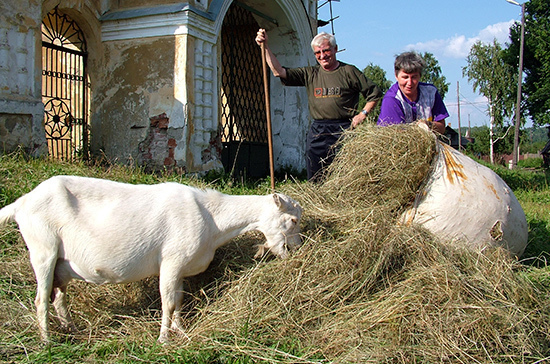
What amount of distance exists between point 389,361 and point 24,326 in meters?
1.99

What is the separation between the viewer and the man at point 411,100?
3.96m

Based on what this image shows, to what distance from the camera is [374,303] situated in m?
2.73

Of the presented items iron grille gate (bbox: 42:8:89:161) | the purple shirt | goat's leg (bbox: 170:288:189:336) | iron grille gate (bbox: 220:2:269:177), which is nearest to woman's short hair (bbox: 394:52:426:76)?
the purple shirt

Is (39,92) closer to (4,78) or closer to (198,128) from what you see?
(4,78)

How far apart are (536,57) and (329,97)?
2699cm

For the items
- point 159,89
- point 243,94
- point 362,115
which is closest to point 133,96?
point 159,89

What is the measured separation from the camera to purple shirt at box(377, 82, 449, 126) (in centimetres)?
404

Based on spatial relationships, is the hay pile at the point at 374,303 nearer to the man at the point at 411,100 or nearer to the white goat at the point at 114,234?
the white goat at the point at 114,234

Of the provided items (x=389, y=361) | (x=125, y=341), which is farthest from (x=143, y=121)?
(x=389, y=361)

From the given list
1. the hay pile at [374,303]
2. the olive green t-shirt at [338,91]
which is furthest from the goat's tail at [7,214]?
the olive green t-shirt at [338,91]

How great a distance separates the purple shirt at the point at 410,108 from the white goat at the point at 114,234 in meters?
1.65

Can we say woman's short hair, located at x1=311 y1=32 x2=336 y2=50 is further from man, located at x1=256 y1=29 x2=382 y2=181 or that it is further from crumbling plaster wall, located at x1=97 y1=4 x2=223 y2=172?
crumbling plaster wall, located at x1=97 y1=4 x2=223 y2=172

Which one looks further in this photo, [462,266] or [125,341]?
[462,266]

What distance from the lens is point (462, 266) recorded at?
300 centimetres
